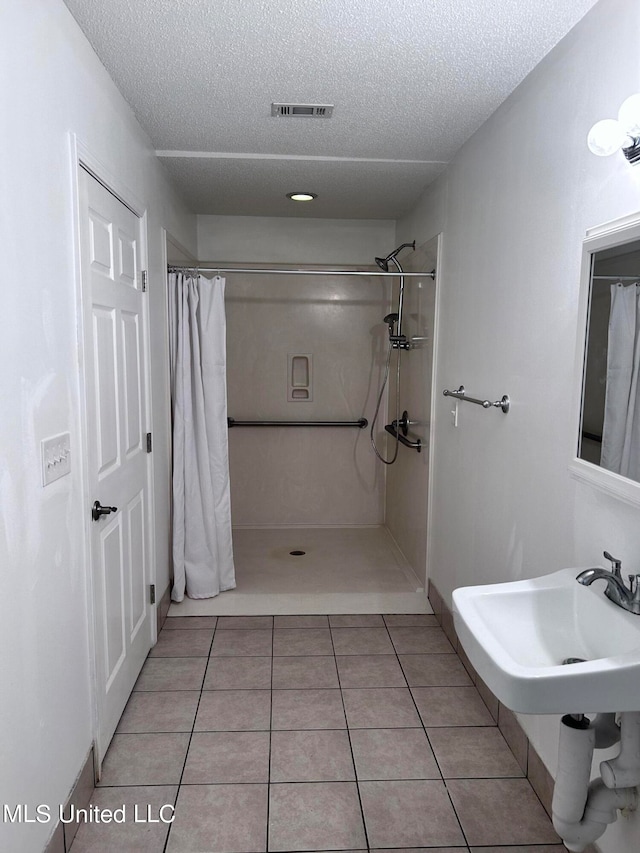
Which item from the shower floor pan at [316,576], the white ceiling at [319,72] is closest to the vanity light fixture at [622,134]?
the white ceiling at [319,72]

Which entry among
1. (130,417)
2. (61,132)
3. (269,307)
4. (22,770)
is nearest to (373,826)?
(22,770)

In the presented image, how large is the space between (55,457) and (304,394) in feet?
10.4

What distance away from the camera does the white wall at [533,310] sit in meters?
1.67

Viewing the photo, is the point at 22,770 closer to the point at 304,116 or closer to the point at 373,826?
the point at 373,826

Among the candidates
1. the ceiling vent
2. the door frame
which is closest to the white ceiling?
the ceiling vent

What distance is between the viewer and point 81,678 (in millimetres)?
1905

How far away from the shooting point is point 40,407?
1575mm

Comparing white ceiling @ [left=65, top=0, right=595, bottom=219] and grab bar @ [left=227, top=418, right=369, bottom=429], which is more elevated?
white ceiling @ [left=65, top=0, right=595, bottom=219]

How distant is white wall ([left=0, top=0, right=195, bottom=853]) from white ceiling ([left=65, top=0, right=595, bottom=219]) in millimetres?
230

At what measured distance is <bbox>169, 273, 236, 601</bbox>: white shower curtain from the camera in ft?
11.1

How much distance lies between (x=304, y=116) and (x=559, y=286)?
125 cm

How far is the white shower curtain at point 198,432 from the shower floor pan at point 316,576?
207mm

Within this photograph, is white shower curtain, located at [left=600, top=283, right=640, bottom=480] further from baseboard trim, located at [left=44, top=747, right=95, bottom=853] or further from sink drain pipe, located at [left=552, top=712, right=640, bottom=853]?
baseboard trim, located at [left=44, top=747, right=95, bottom=853]

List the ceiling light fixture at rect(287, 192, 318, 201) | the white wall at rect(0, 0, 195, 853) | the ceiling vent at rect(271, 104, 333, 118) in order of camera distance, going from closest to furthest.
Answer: the white wall at rect(0, 0, 195, 853)
the ceiling vent at rect(271, 104, 333, 118)
the ceiling light fixture at rect(287, 192, 318, 201)
